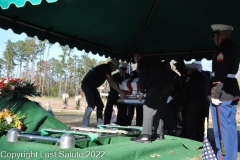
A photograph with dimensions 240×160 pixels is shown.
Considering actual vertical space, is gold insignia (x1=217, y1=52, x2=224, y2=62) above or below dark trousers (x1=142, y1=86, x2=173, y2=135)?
above

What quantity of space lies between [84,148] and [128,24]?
3.94 metres

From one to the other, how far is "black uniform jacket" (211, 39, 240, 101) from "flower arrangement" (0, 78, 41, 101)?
3.16 meters

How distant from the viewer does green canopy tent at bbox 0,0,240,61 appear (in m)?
5.43

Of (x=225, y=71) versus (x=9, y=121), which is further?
(x=9, y=121)

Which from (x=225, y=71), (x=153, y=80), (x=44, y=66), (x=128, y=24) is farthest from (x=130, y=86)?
(x=44, y=66)

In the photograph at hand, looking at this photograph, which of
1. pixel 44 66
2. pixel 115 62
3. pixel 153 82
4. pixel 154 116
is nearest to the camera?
pixel 153 82

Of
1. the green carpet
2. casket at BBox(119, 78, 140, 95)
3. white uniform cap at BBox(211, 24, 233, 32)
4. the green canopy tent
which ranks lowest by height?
the green carpet

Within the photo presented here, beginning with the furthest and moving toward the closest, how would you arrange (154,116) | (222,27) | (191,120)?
(191,120), (154,116), (222,27)

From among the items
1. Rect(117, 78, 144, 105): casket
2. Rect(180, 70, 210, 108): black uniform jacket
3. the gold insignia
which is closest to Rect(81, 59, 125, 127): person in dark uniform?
Rect(117, 78, 144, 105): casket

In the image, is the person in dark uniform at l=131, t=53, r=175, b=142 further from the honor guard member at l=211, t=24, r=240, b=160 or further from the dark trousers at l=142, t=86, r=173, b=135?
the honor guard member at l=211, t=24, r=240, b=160

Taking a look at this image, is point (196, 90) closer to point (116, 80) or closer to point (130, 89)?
point (130, 89)

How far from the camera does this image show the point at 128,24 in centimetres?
674

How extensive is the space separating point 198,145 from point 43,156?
2.69 m

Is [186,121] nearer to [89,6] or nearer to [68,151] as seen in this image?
[89,6]
